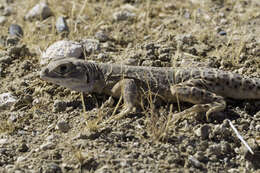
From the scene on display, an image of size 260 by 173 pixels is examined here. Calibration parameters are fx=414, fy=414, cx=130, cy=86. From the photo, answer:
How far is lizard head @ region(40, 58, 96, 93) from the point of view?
222 inches

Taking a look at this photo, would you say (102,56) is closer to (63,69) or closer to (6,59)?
(63,69)

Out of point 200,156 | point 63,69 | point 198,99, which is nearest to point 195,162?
point 200,156

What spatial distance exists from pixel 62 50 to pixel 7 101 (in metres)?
1.31

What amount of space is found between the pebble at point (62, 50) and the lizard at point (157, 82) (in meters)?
0.93

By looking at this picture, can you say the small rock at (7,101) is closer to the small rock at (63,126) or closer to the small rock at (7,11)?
the small rock at (63,126)

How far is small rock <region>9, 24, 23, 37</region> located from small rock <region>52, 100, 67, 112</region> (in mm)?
2699

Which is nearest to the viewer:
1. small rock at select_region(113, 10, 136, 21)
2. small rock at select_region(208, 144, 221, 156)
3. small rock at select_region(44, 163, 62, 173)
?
small rock at select_region(44, 163, 62, 173)

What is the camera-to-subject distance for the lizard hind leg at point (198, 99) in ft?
17.6

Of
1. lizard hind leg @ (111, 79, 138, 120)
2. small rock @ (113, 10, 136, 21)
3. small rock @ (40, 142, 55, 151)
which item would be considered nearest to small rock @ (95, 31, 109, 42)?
small rock @ (113, 10, 136, 21)

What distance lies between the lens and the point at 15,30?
26.7 ft

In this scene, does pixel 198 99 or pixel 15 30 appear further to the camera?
pixel 15 30

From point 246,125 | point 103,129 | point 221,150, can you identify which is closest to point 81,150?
point 103,129

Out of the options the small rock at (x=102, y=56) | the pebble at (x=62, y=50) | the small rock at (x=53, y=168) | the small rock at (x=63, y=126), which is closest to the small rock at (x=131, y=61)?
the small rock at (x=102, y=56)

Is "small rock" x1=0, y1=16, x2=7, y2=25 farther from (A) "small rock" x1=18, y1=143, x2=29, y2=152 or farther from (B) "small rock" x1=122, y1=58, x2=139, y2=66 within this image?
(A) "small rock" x1=18, y1=143, x2=29, y2=152
